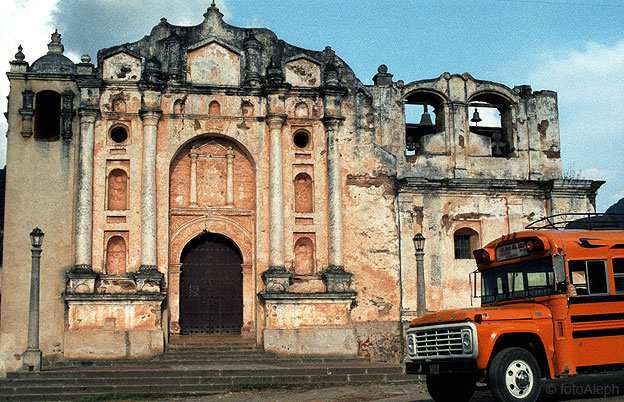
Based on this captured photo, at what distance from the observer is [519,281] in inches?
539

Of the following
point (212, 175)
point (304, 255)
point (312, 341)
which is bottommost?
point (312, 341)

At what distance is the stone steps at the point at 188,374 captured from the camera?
699 inches

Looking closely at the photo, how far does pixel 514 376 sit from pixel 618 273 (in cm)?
289

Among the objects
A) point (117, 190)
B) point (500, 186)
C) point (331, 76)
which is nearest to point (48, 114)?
point (117, 190)

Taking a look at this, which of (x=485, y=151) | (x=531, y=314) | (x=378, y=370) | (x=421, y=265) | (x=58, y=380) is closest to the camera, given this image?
(x=531, y=314)

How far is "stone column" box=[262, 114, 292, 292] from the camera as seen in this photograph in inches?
899

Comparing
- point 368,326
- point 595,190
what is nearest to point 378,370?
point 368,326

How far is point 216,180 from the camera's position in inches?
953

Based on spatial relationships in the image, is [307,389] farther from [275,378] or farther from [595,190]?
[595,190]

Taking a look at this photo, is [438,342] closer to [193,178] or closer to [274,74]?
[193,178]

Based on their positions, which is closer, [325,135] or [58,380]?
[58,380]

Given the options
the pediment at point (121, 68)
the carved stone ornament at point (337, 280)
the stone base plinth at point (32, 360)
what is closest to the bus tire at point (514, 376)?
the carved stone ornament at point (337, 280)

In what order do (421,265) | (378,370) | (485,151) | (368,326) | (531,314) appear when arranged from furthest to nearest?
1. (485,151)
2. (368,326)
3. (421,265)
4. (378,370)
5. (531,314)

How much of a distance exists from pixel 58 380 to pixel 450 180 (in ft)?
44.0
